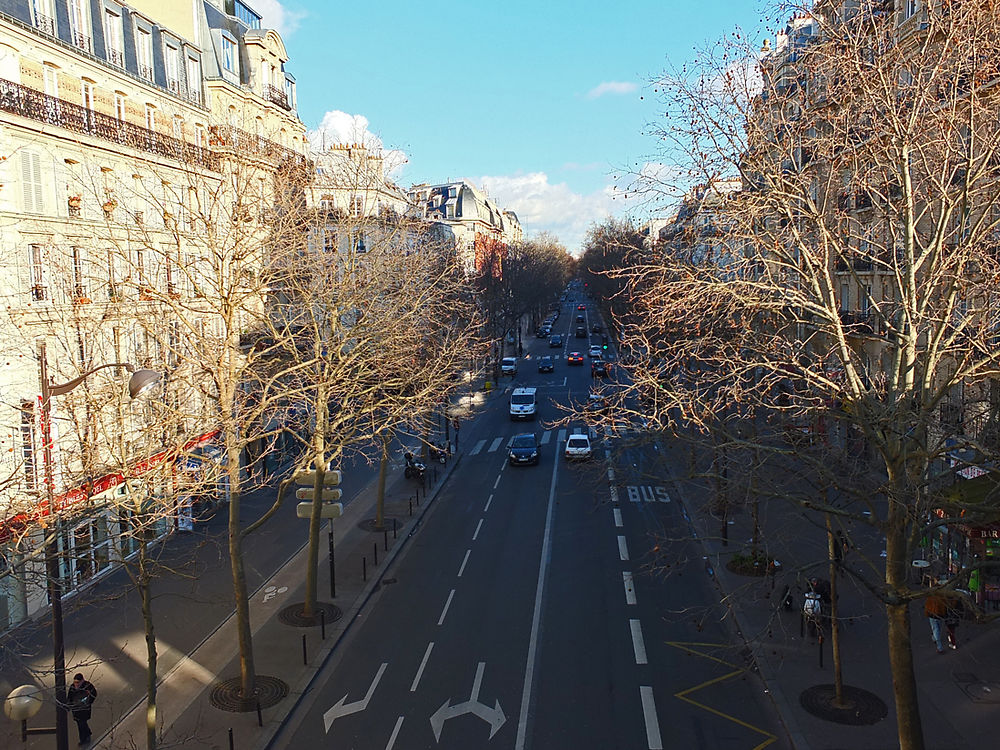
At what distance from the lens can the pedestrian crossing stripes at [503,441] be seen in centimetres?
3962

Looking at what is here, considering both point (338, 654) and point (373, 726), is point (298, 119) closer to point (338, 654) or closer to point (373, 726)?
point (338, 654)

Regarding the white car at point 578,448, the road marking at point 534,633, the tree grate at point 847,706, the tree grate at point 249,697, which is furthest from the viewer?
the white car at point 578,448

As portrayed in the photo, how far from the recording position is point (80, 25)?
73.3ft

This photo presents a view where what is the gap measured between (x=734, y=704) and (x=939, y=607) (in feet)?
18.8

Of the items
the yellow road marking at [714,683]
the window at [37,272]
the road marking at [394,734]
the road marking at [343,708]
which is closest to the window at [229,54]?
the window at [37,272]

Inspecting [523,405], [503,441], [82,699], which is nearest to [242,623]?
[82,699]

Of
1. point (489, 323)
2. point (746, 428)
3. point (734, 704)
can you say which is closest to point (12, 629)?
point (734, 704)

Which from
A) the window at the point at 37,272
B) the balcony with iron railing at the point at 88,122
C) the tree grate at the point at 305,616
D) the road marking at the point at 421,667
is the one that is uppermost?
the balcony with iron railing at the point at 88,122

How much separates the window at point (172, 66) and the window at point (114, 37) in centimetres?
252

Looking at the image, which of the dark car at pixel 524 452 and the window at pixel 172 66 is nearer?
the window at pixel 172 66

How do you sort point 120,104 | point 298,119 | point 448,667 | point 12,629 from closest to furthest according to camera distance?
point 448,667 → point 12,629 → point 120,104 → point 298,119

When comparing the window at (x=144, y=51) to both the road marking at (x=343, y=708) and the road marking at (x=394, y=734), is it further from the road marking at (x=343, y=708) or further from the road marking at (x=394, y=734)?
the road marking at (x=394, y=734)

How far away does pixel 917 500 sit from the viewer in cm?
989

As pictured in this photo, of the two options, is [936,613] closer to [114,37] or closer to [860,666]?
[860,666]
